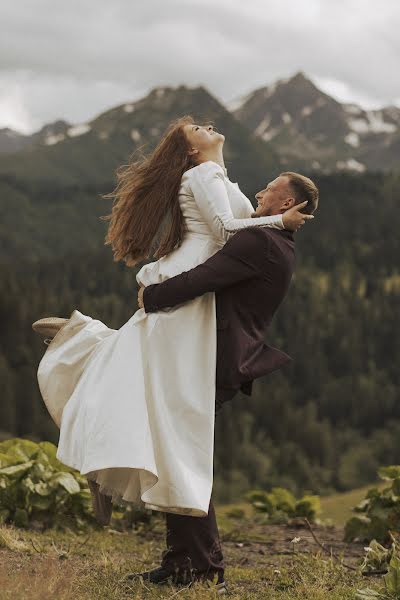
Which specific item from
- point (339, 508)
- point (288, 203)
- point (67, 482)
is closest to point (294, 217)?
point (288, 203)

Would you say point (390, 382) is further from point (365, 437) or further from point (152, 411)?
point (152, 411)

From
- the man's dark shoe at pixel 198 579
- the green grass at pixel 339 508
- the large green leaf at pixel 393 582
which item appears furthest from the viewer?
the green grass at pixel 339 508

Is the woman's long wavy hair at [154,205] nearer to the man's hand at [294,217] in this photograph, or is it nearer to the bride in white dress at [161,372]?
the bride in white dress at [161,372]

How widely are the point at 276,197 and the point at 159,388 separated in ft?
4.46

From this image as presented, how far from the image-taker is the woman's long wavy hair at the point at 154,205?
5.53 m

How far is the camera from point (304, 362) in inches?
5546

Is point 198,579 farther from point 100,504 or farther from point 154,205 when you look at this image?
point 154,205

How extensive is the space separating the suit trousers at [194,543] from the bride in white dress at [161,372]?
1.02 feet

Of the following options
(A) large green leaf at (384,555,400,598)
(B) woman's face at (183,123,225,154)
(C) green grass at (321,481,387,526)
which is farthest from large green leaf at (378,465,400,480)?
(B) woman's face at (183,123,225,154)

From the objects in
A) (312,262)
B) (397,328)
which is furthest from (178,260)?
(312,262)

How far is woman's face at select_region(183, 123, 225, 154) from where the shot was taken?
5.58m

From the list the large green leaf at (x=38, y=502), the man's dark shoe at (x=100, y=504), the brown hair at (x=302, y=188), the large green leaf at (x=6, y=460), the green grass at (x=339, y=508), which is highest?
the brown hair at (x=302, y=188)

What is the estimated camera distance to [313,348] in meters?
141

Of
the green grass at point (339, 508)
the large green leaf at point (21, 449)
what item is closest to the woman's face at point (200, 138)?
the large green leaf at point (21, 449)
